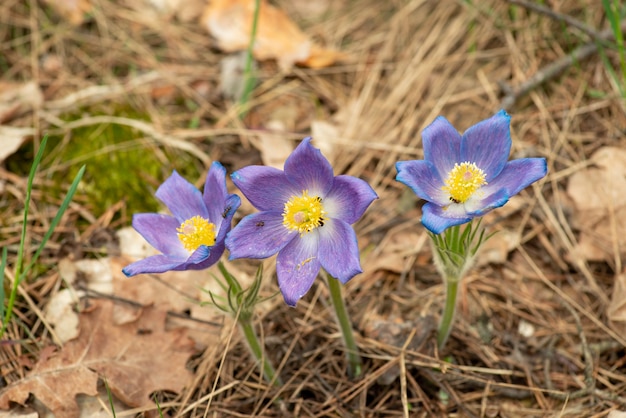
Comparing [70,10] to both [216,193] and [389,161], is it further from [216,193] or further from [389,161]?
[216,193]

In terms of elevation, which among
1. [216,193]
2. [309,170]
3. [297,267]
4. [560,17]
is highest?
[560,17]

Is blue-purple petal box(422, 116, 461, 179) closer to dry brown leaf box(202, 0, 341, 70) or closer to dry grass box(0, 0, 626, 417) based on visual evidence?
dry grass box(0, 0, 626, 417)

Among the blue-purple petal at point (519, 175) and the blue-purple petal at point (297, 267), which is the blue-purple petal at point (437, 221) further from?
the blue-purple petal at point (297, 267)

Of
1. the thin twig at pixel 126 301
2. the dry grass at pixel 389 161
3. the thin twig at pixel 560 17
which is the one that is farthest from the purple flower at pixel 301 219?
the thin twig at pixel 560 17

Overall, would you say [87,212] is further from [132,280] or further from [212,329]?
[212,329]

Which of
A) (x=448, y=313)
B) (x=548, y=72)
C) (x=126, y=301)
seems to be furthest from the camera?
(x=548, y=72)

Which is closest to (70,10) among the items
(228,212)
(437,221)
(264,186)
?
(264,186)

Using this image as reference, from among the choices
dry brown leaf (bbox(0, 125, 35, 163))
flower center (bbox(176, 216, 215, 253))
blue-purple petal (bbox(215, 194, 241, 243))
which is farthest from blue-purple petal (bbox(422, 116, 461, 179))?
dry brown leaf (bbox(0, 125, 35, 163))
